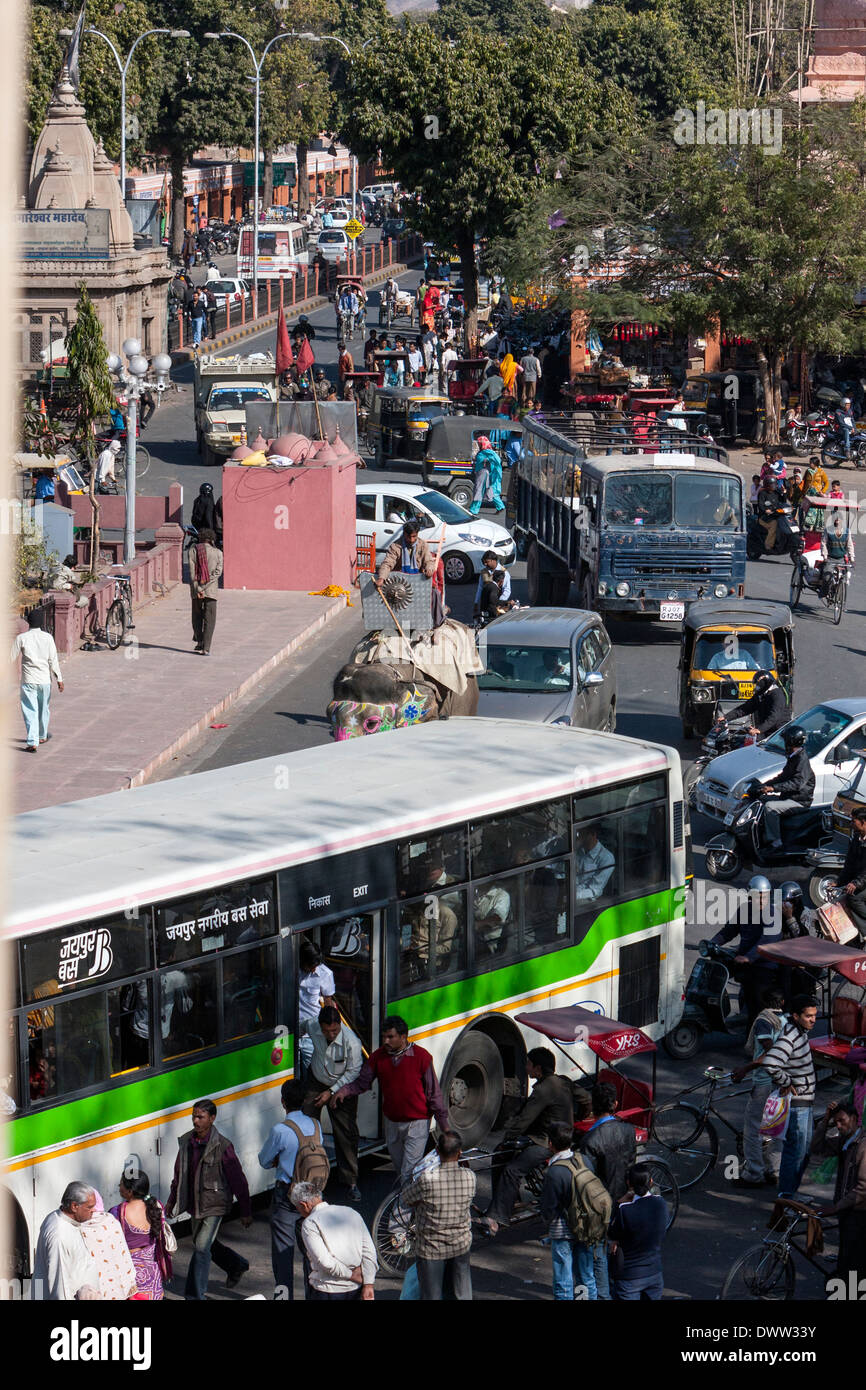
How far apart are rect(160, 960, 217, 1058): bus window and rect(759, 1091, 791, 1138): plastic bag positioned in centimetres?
317

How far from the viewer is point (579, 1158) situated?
29.1ft

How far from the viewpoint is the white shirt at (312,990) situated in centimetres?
1044

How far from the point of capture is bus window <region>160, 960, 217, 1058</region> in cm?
972

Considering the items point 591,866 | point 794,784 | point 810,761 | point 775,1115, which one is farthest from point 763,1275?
point 810,761

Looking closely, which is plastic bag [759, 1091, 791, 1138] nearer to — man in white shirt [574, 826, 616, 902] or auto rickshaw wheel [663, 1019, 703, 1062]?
Result: man in white shirt [574, 826, 616, 902]

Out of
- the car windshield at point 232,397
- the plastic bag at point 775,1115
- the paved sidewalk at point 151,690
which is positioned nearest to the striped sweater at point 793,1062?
the plastic bag at point 775,1115

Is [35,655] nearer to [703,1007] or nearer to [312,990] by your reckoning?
[703,1007]

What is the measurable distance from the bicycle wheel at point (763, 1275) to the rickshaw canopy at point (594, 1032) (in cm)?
184

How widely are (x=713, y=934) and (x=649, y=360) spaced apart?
3531 cm

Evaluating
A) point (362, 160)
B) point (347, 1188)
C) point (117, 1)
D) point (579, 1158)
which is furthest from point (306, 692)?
point (117, 1)

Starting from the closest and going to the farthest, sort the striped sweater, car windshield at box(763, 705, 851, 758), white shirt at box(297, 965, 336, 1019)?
1. the striped sweater
2. white shirt at box(297, 965, 336, 1019)
3. car windshield at box(763, 705, 851, 758)

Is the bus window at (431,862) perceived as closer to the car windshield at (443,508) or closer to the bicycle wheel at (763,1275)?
the bicycle wheel at (763,1275)

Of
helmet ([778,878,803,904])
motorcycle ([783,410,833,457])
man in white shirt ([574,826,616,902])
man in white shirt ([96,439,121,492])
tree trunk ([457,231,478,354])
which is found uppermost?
tree trunk ([457,231,478,354])

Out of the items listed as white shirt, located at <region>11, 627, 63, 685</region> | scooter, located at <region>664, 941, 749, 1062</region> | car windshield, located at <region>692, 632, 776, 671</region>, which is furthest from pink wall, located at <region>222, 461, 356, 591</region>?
scooter, located at <region>664, 941, 749, 1062</region>
